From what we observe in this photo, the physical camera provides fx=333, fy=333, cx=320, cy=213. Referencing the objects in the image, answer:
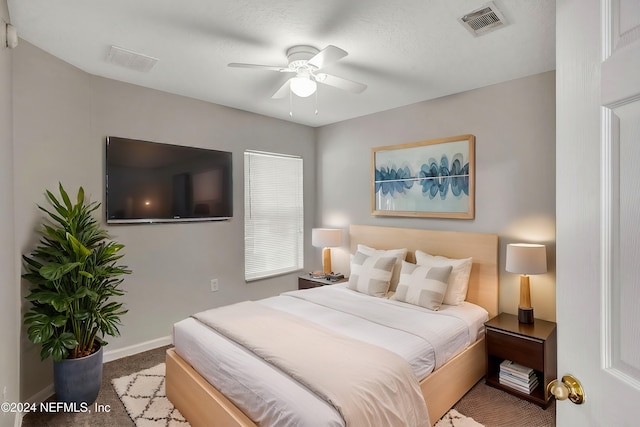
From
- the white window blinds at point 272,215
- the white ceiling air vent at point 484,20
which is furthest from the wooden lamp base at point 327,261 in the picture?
the white ceiling air vent at point 484,20

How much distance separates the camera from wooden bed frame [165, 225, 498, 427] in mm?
1963

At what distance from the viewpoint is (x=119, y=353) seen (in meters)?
3.10

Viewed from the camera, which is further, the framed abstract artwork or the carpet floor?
the framed abstract artwork

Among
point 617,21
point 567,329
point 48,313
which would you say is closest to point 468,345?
point 567,329

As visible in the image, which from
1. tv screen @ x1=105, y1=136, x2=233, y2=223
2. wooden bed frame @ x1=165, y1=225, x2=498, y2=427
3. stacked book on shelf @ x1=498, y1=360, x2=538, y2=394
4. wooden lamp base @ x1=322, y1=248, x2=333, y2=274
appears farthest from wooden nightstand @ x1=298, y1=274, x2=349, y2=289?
stacked book on shelf @ x1=498, y1=360, x2=538, y2=394

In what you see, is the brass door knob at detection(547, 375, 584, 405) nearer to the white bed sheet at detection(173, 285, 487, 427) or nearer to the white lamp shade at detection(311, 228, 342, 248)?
the white bed sheet at detection(173, 285, 487, 427)

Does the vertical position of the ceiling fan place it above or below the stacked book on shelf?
above

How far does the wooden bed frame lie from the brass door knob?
1.41 meters

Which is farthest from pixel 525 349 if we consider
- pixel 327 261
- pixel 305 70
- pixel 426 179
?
pixel 305 70

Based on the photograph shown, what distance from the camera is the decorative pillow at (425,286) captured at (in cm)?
288

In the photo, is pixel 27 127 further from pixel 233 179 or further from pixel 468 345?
Result: pixel 468 345

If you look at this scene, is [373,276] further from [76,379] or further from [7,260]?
[7,260]

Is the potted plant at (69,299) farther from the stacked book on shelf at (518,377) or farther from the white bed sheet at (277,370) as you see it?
the stacked book on shelf at (518,377)

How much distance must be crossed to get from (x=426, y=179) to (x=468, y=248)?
86 cm
